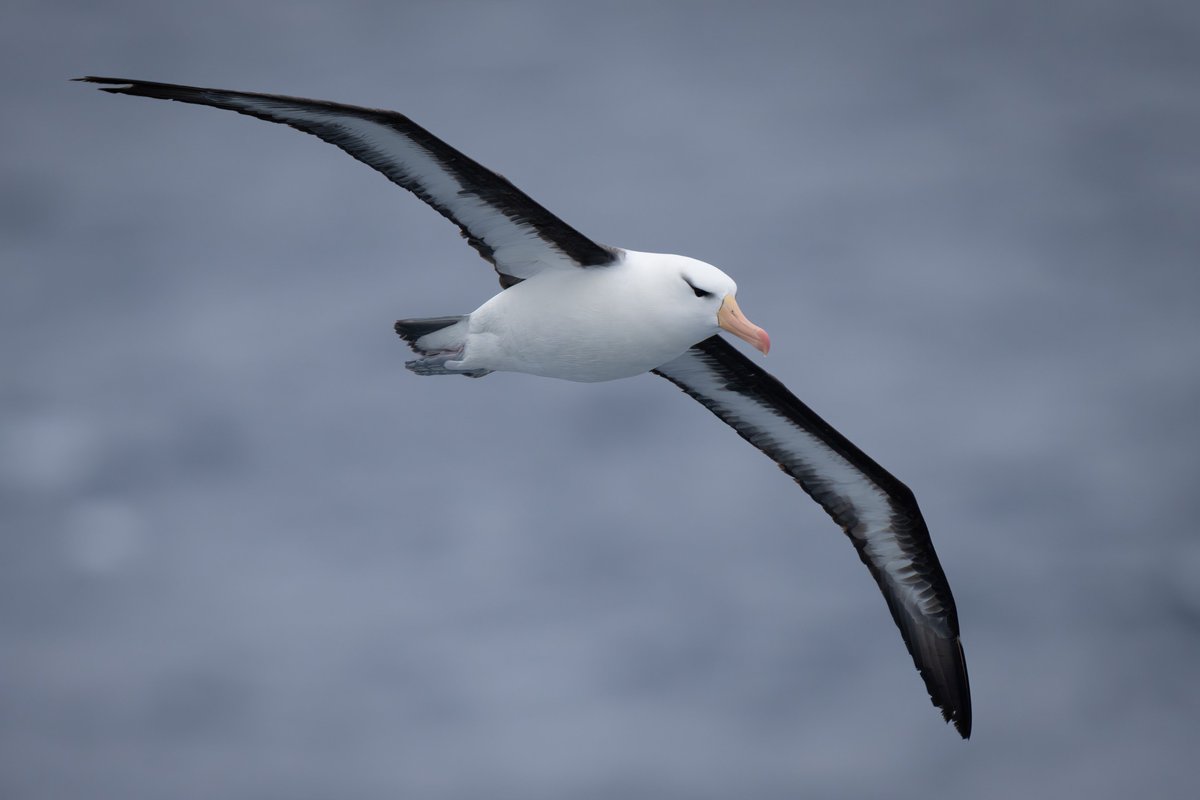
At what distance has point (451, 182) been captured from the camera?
9758mm

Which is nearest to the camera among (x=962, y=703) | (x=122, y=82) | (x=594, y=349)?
(x=122, y=82)

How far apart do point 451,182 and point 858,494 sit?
4371 millimetres

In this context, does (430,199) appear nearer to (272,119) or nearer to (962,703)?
(272,119)

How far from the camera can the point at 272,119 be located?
919 centimetres

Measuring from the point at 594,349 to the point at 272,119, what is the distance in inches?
95.2

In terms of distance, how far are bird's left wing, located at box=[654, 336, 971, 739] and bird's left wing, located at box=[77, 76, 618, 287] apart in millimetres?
2075

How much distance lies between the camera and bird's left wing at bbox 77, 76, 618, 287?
30.3 ft

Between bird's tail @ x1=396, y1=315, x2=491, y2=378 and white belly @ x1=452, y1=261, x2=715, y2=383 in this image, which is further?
bird's tail @ x1=396, y1=315, x2=491, y2=378

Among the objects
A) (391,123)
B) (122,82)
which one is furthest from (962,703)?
(122,82)

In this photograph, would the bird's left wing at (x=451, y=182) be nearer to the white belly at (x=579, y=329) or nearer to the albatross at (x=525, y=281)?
the albatross at (x=525, y=281)

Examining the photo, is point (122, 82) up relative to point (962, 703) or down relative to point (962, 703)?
up

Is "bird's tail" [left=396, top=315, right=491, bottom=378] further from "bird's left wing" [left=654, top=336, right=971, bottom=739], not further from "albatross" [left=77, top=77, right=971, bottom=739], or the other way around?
"bird's left wing" [left=654, top=336, right=971, bottom=739]

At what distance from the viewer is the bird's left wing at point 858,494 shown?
11.8m

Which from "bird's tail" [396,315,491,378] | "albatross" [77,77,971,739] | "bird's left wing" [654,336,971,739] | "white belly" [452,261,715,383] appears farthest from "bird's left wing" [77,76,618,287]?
"bird's left wing" [654,336,971,739]
